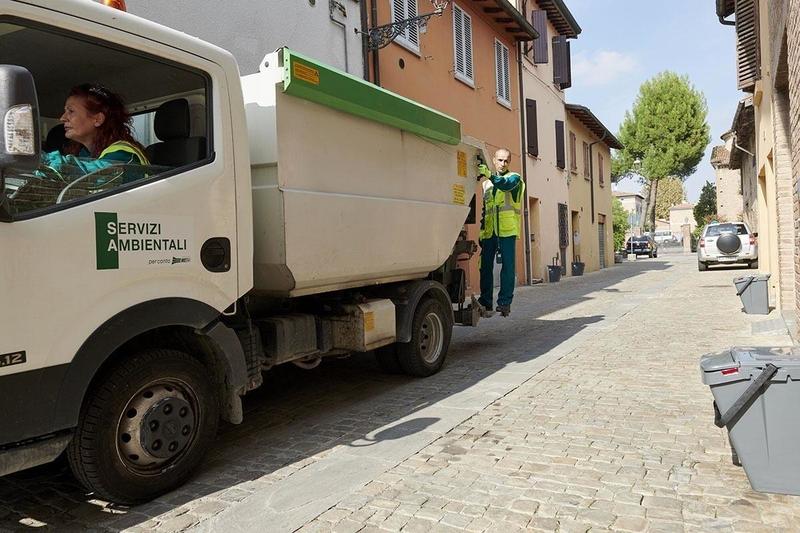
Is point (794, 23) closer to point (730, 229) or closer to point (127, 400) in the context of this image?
point (127, 400)

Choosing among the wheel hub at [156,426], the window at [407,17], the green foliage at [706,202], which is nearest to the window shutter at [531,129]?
the window at [407,17]

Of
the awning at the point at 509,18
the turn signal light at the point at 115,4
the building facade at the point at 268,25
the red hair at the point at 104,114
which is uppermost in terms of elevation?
the awning at the point at 509,18

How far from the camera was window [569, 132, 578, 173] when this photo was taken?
23.2 m

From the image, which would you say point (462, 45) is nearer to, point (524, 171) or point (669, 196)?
point (524, 171)

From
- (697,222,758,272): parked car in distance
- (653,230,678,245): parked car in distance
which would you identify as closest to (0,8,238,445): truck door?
(697,222,758,272): parked car in distance

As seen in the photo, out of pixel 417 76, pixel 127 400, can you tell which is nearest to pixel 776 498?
pixel 127 400

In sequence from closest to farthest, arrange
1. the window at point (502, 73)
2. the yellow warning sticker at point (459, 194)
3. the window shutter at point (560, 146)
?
1. the yellow warning sticker at point (459, 194)
2. the window at point (502, 73)
3. the window shutter at point (560, 146)

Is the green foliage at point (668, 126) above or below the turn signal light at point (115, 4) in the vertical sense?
above

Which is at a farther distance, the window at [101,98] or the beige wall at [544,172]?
the beige wall at [544,172]

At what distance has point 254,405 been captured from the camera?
4938 mm

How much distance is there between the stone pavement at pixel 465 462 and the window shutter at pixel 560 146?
1590cm

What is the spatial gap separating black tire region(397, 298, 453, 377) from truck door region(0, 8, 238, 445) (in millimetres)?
2391

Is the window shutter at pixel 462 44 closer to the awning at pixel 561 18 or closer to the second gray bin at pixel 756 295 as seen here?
the awning at pixel 561 18

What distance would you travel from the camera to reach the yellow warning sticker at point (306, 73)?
381cm
